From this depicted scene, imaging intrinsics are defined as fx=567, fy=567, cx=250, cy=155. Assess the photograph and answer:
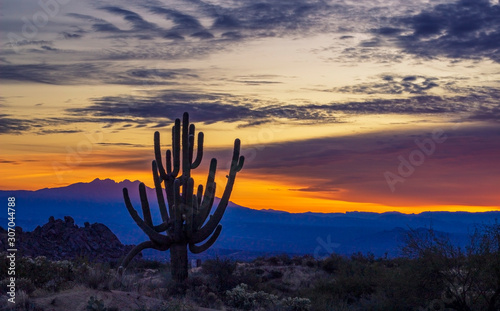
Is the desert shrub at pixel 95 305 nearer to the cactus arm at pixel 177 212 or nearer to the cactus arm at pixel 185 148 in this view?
the cactus arm at pixel 177 212

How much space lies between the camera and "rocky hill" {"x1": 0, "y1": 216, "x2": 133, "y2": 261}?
31.4 metres

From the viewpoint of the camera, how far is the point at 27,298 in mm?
11789

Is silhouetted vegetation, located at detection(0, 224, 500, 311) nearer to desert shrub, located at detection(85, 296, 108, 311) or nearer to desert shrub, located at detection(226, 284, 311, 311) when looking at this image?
desert shrub, located at detection(226, 284, 311, 311)

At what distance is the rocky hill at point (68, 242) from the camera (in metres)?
31.4

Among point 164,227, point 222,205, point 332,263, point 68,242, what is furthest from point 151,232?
point 68,242

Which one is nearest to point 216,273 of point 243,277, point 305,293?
point 243,277

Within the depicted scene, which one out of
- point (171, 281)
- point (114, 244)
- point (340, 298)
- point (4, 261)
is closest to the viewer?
point (4, 261)

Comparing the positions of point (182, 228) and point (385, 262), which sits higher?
point (182, 228)

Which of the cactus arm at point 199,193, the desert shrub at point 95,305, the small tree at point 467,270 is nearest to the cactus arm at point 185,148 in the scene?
the cactus arm at point 199,193

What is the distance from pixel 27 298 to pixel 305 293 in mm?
10543

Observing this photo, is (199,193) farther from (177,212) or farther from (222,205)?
(177,212)

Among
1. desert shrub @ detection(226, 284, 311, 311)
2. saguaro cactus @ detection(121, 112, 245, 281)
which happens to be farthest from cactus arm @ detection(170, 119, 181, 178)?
desert shrub @ detection(226, 284, 311, 311)

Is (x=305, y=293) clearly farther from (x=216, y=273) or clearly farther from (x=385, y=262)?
(x=385, y=262)

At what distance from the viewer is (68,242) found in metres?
34.0
